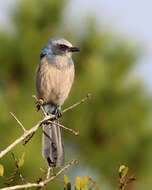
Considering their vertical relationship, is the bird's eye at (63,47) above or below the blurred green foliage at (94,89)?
above

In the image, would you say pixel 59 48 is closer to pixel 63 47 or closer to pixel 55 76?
pixel 63 47

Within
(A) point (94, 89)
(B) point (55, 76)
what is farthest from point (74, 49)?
(A) point (94, 89)

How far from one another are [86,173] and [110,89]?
10.3 ft

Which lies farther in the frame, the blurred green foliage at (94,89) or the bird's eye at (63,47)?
the blurred green foliage at (94,89)

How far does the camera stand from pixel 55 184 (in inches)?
481

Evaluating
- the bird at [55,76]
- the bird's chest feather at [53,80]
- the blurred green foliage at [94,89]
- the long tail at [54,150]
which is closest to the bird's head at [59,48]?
the bird at [55,76]

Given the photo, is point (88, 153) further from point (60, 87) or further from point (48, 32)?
point (60, 87)

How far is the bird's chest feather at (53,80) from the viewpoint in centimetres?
604

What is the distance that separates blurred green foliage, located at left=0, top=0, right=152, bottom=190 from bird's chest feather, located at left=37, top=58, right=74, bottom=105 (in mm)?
7062

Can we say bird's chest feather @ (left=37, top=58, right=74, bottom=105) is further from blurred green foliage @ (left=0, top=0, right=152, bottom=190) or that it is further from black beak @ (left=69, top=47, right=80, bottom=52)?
blurred green foliage @ (left=0, top=0, right=152, bottom=190)

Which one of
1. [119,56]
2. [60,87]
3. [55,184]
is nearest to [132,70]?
[119,56]

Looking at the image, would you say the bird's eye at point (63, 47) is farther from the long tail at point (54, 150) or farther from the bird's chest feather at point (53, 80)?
the long tail at point (54, 150)

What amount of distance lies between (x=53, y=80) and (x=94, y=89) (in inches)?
318

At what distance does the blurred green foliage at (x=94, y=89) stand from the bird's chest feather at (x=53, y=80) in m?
7.06
